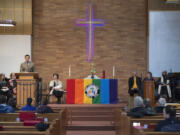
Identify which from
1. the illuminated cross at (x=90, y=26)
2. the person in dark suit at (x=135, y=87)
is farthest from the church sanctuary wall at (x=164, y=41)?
the illuminated cross at (x=90, y=26)

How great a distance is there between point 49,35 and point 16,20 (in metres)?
1.32

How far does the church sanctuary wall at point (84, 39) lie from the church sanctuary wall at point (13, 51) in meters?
0.41

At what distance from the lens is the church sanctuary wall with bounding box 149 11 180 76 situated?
13336 mm

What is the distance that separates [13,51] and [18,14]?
54.4 inches

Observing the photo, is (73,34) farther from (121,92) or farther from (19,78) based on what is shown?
(19,78)

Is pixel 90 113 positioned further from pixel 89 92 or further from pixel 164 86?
pixel 164 86

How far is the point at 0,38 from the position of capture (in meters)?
13.3

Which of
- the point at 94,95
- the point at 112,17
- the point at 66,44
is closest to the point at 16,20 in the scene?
the point at 66,44

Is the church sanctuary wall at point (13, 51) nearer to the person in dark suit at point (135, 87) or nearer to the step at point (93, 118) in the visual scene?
the person in dark suit at point (135, 87)

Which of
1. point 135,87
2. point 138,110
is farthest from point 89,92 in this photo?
point 138,110

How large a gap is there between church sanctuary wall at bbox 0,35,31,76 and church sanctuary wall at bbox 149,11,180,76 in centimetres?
455

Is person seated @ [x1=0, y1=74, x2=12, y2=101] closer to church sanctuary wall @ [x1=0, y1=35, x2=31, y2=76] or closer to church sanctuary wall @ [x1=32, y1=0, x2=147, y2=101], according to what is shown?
church sanctuary wall @ [x1=0, y1=35, x2=31, y2=76]

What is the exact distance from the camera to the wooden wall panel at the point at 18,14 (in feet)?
43.6

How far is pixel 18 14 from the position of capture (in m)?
13.4
